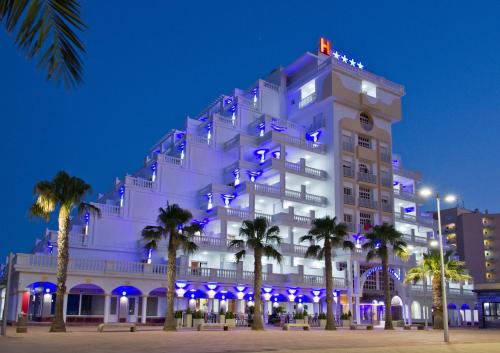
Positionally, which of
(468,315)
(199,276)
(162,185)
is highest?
(162,185)

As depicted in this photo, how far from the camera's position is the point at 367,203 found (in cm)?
6619

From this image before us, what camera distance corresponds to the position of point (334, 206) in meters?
63.6

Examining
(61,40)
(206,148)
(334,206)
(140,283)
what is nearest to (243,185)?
(206,148)

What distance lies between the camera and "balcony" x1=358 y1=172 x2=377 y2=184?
2611 inches

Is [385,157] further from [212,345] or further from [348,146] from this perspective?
[212,345]

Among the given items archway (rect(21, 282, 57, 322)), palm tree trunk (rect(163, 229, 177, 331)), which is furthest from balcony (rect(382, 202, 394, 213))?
archway (rect(21, 282, 57, 322))

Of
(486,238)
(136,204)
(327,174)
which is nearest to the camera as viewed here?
(136,204)

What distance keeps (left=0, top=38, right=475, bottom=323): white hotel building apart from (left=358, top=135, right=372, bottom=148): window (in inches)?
5.8

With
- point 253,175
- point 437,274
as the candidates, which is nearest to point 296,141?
point 253,175

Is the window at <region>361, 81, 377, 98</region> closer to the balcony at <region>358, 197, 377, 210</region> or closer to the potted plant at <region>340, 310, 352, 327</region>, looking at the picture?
the balcony at <region>358, 197, 377, 210</region>

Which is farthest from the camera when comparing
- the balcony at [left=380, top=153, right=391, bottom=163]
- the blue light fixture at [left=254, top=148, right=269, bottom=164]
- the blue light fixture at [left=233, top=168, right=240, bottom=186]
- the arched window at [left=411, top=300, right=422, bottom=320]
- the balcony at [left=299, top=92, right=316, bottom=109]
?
the balcony at [left=380, top=153, right=391, bottom=163]

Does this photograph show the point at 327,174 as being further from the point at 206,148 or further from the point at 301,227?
the point at 206,148

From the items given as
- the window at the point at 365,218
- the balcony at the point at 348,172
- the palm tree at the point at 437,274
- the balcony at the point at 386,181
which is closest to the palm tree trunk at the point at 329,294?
the palm tree at the point at 437,274

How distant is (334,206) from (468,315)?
29.1 metres
